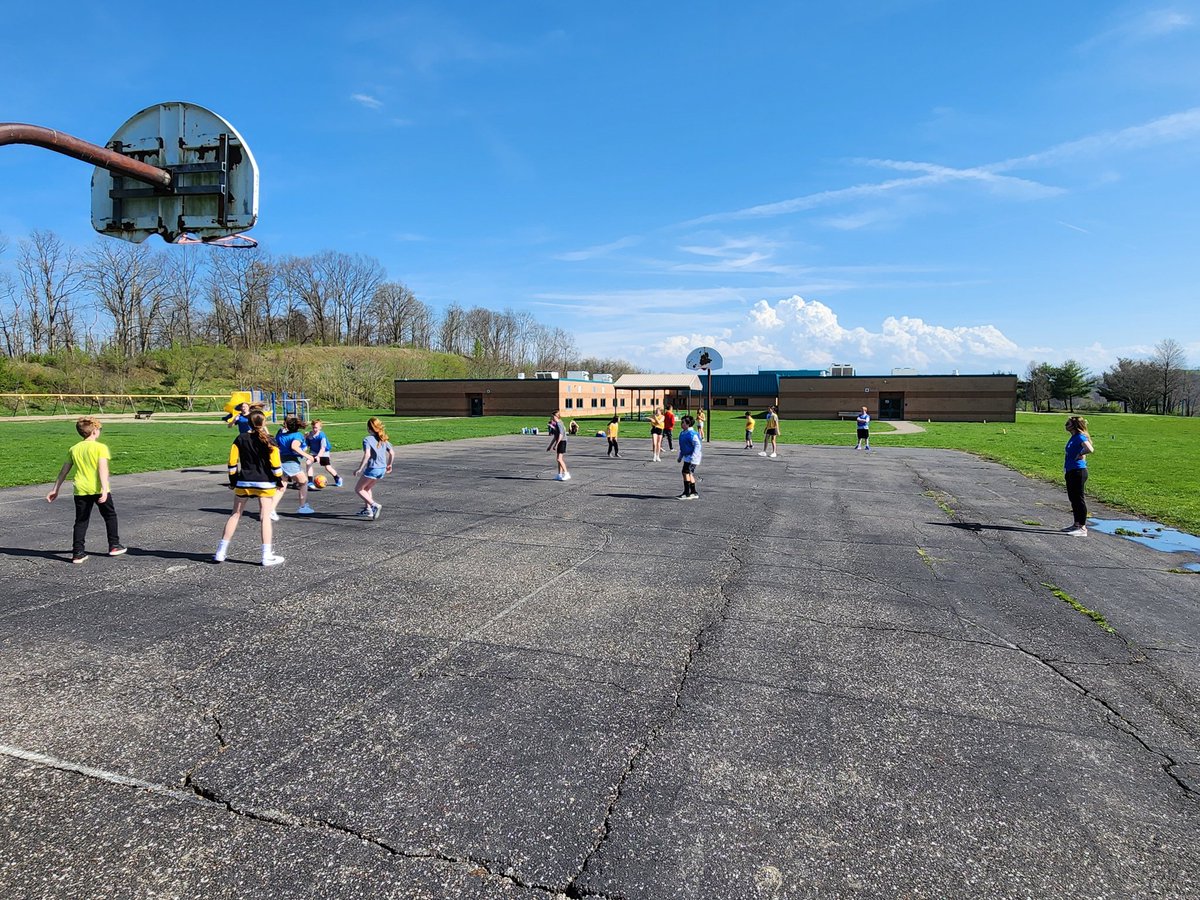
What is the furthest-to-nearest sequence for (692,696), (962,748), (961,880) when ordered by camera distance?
1. (692,696)
2. (962,748)
3. (961,880)

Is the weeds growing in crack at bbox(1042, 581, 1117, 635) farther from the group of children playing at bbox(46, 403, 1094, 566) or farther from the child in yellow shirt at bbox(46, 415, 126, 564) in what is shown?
the child in yellow shirt at bbox(46, 415, 126, 564)

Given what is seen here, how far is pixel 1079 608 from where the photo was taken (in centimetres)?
678

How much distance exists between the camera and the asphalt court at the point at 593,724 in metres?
2.94

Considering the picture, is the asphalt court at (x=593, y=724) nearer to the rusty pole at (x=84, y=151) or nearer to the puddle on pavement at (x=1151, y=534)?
the puddle on pavement at (x=1151, y=534)

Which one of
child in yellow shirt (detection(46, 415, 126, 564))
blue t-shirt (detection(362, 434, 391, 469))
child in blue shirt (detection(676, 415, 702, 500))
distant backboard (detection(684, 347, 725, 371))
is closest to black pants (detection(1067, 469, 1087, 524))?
child in blue shirt (detection(676, 415, 702, 500))

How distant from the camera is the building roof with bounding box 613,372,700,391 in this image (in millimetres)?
64125

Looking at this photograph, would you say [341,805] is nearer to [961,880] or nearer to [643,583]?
[961,880]

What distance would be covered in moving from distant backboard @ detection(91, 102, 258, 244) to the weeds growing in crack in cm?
916

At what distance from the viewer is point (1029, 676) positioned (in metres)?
5.07

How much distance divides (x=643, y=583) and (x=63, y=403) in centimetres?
6962

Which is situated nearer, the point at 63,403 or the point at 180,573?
the point at 180,573

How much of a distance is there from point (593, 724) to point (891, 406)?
72.0m

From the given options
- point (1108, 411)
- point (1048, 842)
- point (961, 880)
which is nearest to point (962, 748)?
point (1048, 842)

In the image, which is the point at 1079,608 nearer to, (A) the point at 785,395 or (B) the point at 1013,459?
(B) the point at 1013,459
